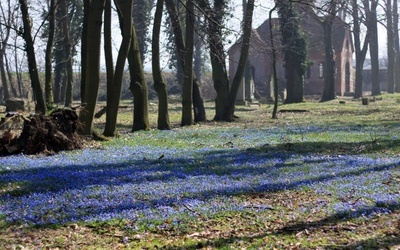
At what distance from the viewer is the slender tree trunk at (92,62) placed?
16125 mm

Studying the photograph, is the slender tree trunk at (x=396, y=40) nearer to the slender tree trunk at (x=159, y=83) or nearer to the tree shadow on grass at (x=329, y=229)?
the slender tree trunk at (x=159, y=83)

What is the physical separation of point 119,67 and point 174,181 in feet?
29.9

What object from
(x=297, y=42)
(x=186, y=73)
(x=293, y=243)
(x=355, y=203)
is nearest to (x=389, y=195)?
(x=355, y=203)

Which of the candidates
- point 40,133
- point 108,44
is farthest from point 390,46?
point 40,133

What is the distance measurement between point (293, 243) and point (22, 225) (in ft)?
11.0

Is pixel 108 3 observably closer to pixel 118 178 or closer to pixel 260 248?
pixel 118 178

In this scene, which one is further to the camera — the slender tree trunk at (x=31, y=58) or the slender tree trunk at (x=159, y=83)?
the slender tree trunk at (x=159, y=83)

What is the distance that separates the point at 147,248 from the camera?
6.25 m

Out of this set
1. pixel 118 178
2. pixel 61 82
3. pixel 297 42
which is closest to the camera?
pixel 118 178

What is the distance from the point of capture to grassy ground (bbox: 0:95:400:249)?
6.57m

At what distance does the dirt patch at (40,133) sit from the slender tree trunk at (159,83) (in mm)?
8154

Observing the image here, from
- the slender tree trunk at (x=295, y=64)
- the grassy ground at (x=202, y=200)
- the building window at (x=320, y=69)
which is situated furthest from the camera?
the building window at (x=320, y=69)

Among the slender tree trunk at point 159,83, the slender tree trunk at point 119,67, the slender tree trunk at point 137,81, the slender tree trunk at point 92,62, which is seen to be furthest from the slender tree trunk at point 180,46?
the slender tree trunk at point 92,62

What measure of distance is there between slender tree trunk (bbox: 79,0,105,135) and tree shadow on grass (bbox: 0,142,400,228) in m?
4.58
